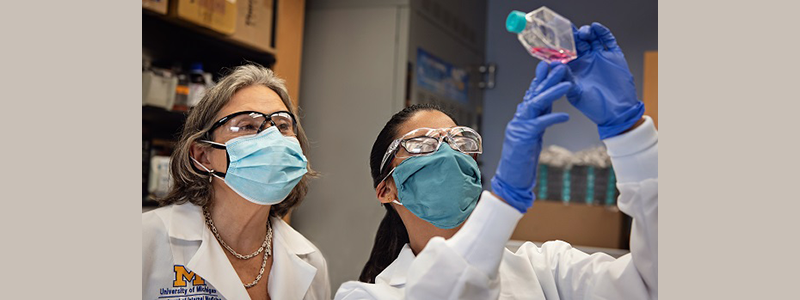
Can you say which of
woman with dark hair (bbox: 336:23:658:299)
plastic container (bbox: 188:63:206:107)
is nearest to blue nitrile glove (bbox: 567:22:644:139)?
woman with dark hair (bbox: 336:23:658:299)

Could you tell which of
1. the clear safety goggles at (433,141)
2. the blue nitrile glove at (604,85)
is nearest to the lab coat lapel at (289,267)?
the clear safety goggles at (433,141)

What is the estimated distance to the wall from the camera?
142 centimetres

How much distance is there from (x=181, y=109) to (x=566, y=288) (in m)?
1.97

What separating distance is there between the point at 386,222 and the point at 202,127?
1.99ft

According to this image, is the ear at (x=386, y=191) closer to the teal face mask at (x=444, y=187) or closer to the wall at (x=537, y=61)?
the teal face mask at (x=444, y=187)

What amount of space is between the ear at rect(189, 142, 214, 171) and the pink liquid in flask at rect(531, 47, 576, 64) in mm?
1067

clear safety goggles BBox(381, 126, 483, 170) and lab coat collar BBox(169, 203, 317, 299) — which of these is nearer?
clear safety goggles BBox(381, 126, 483, 170)

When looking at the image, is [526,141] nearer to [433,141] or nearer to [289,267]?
[433,141]

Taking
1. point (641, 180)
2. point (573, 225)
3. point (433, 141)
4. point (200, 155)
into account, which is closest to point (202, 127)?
point (200, 155)

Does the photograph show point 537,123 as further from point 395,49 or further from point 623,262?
point 395,49

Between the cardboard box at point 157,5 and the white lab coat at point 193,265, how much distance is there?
3.06 feet

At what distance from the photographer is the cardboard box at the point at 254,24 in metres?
2.64

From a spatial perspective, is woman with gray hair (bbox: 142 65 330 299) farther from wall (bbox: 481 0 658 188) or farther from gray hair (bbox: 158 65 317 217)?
wall (bbox: 481 0 658 188)

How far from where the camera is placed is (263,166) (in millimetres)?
1638
